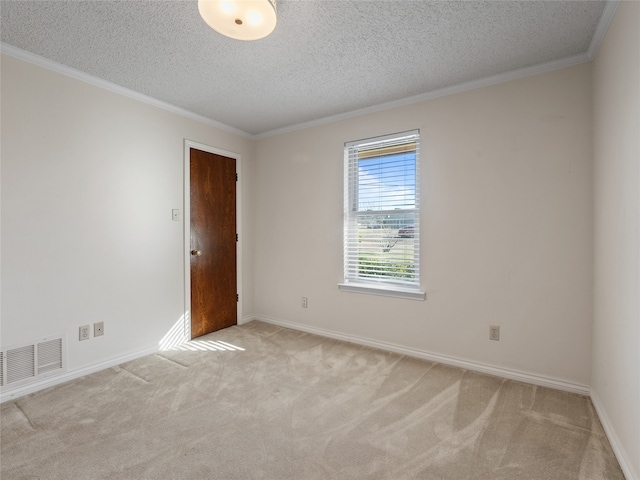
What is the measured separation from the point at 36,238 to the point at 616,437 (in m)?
3.91

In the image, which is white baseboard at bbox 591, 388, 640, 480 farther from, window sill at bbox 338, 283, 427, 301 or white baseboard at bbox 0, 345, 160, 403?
white baseboard at bbox 0, 345, 160, 403

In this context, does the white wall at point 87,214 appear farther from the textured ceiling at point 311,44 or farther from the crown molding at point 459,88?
the crown molding at point 459,88

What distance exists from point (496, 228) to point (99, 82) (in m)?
3.53

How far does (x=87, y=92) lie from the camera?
269cm

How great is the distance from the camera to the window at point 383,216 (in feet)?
10.3

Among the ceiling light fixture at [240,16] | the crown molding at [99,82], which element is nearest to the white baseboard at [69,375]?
the crown molding at [99,82]

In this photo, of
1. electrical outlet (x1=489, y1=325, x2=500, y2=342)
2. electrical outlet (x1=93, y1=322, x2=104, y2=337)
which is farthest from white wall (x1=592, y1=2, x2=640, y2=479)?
electrical outlet (x1=93, y1=322, x2=104, y2=337)

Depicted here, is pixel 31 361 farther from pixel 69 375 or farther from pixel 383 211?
pixel 383 211

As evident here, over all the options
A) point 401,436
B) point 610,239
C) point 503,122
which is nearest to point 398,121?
point 503,122

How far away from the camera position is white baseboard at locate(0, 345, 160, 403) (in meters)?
2.30

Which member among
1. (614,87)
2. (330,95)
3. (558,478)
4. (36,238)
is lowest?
(558,478)

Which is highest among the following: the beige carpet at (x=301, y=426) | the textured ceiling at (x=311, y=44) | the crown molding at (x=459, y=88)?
the textured ceiling at (x=311, y=44)

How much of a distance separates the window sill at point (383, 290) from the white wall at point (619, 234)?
4.24ft

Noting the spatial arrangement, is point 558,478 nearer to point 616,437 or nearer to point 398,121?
point 616,437
